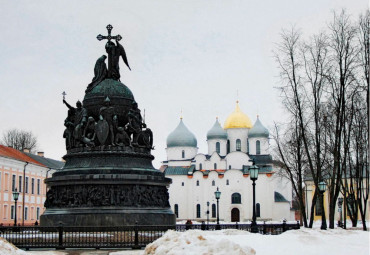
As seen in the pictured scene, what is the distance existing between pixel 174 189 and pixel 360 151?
67.3 m

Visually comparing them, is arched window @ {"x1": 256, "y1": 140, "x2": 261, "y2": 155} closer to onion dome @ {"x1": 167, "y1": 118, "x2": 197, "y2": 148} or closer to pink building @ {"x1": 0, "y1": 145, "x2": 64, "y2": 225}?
onion dome @ {"x1": 167, "y1": 118, "x2": 197, "y2": 148}

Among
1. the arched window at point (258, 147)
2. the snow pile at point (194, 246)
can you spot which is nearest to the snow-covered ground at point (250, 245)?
the snow pile at point (194, 246)

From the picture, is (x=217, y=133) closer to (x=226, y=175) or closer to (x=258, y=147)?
(x=258, y=147)

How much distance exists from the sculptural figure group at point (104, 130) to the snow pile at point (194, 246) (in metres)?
14.4

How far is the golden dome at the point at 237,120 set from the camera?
104 m

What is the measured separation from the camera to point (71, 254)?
57.2 ft

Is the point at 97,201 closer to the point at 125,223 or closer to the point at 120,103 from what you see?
the point at 125,223

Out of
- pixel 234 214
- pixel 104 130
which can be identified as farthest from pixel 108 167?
pixel 234 214

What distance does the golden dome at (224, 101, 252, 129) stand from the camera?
10406cm

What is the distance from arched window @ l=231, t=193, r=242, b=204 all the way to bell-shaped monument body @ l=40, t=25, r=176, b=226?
68.3 metres

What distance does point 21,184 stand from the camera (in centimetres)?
5541

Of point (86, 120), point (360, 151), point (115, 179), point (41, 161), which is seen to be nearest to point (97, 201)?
point (115, 179)

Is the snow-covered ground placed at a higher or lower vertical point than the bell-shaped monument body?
lower

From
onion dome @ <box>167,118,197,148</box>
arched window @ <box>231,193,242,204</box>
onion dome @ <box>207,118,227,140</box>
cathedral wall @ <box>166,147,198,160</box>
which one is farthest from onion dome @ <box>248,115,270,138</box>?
arched window @ <box>231,193,242,204</box>
